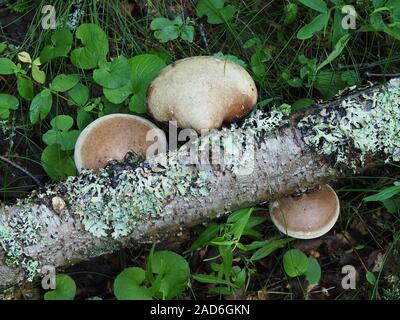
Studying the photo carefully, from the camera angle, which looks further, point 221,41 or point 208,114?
point 221,41

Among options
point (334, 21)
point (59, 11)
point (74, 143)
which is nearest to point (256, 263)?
point (74, 143)

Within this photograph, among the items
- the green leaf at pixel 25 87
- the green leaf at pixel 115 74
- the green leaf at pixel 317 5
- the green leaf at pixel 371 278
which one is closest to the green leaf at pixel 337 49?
the green leaf at pixel 317 5

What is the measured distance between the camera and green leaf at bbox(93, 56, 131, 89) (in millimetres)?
3260

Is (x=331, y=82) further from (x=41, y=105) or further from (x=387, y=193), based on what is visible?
(x=41, y=105)

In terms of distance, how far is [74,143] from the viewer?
128 inches

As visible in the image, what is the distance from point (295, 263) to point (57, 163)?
5.03 feet

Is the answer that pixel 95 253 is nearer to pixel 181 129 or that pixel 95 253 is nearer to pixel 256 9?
pixel 181 129

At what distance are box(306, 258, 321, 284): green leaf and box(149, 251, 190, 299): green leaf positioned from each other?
74 cm

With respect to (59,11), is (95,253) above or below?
below

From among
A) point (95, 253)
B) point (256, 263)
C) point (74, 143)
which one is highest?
point (74, 143)

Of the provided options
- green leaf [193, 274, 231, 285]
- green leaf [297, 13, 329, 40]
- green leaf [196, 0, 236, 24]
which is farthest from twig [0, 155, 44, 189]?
green leaf [297, 13, 329, 40]
